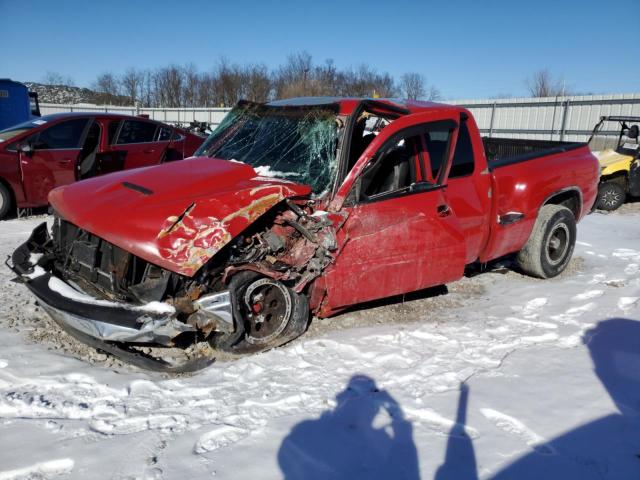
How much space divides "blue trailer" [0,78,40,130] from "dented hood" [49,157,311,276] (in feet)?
54.9

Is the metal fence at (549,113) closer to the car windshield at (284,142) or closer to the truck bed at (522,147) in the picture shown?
the truck bed at (522,147)

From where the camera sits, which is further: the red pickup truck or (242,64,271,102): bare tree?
(242,64,271,102): bare tree

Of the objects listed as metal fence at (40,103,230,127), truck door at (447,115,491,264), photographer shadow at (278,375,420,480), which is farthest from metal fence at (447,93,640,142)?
photographer shadow at (278,375,420,480)

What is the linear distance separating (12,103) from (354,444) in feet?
64.3

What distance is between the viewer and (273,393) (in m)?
3.27

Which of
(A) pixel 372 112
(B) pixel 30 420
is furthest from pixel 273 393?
(A) pixel 372 112

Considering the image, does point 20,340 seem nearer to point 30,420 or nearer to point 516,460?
point 30,420

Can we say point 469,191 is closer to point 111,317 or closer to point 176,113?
point 111,317

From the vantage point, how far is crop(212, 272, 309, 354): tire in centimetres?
358

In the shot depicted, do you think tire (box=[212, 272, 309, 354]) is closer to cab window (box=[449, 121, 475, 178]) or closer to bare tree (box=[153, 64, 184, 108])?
cab window (box=[449, 121, 475, 178])

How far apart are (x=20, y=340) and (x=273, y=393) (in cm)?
208

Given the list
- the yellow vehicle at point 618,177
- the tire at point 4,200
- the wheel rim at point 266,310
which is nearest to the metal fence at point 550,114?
the yellow vehicle at point 618,177

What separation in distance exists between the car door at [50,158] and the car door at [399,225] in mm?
5959

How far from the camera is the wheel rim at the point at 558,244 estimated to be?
A: 5863mm
